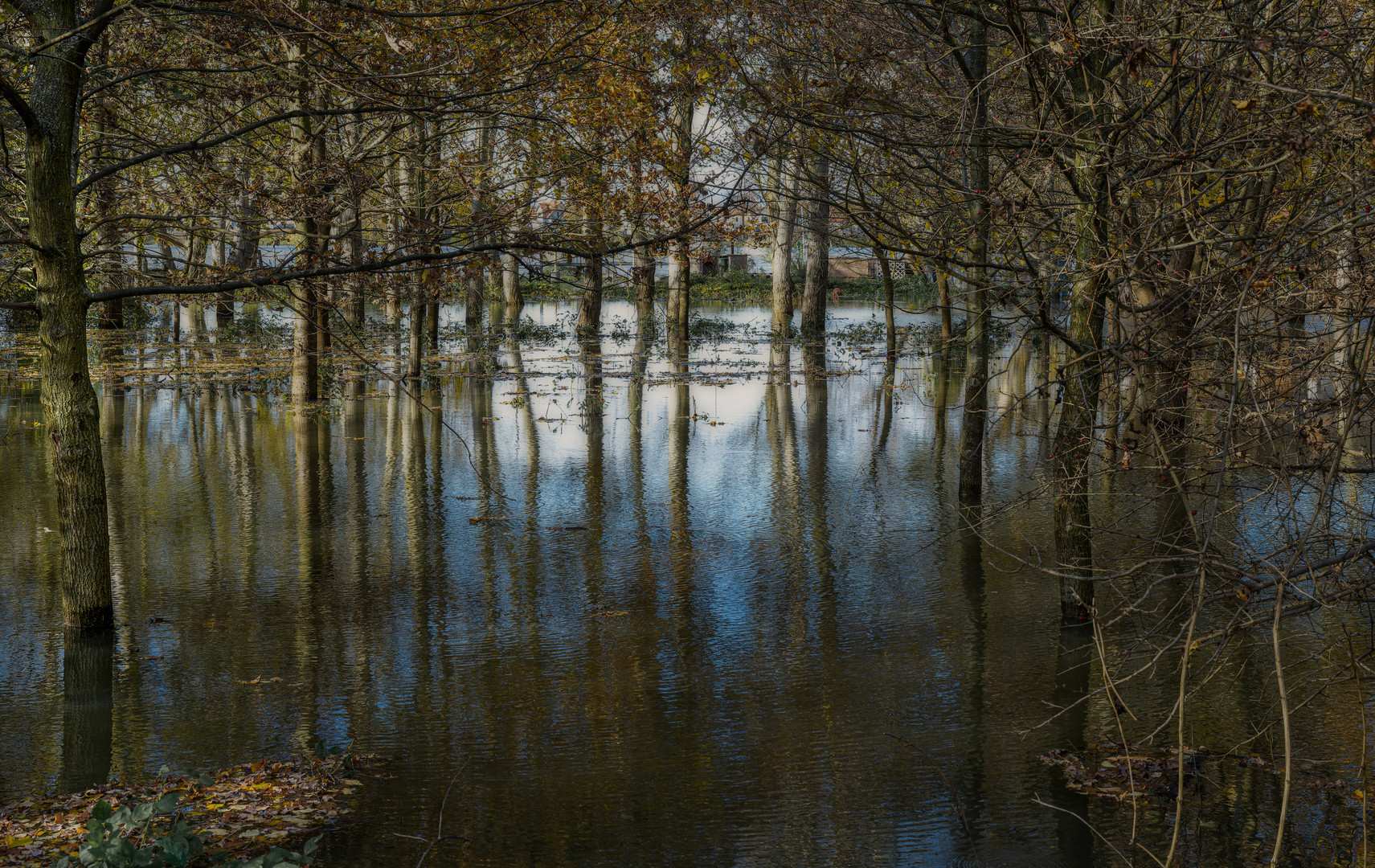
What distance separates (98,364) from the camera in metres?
24.8

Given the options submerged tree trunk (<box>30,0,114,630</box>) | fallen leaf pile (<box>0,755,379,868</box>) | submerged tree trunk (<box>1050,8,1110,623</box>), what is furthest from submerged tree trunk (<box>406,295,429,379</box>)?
fallen leaf pile (<box>0,755,379,868</box>)

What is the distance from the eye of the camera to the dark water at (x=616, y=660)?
5.71 metres

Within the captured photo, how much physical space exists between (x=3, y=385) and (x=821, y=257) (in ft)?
69.9

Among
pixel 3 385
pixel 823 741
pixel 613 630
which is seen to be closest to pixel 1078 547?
pixel 823 741

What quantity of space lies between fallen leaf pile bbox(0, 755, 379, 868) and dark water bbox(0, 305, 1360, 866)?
25 centimetres

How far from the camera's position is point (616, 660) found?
8070 mm

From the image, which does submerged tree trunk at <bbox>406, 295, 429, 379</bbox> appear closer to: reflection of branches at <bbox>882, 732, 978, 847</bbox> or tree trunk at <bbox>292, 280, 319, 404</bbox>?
tree trunk at <bbox>292, 280, 319, 404</bbox>

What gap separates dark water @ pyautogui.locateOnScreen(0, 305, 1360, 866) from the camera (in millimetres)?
5707

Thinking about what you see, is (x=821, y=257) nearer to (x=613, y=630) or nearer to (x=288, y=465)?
(x=288, y=465)

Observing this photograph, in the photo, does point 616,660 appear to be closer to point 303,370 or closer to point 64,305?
point 64,305

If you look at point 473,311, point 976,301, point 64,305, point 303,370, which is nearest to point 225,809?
point 64,305

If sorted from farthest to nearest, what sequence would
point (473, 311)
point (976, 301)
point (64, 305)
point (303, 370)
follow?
point (473, 311)
point (303, 370)
point (976, 301)
point (64, 305)

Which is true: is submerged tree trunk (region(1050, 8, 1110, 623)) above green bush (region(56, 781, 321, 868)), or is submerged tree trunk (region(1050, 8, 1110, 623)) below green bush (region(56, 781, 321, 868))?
above

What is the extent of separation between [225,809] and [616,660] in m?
3.09
